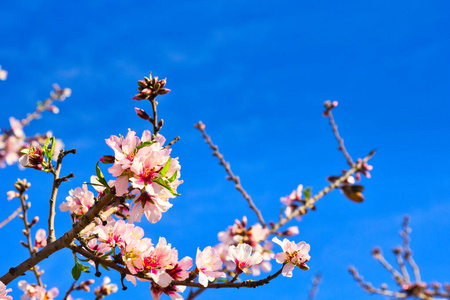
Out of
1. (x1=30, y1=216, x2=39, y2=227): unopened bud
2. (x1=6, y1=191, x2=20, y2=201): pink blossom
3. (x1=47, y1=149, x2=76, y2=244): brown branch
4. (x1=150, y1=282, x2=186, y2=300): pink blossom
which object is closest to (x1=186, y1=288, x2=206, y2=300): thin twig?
(x1=150, y1=282, x2=186, y2=300): pink blossom

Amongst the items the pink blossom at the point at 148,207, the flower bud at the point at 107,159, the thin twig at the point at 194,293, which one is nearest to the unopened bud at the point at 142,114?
the flower bud at the point at 107,159

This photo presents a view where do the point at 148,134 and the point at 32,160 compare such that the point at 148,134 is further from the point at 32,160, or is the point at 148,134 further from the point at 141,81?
the point at 32,160

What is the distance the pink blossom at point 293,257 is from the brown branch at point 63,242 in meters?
0.90

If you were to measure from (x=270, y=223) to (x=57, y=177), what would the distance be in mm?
3399

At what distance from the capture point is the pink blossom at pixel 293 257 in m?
1.93

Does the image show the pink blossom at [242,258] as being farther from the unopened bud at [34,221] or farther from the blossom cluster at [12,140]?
the blossom cluster at [12,140]

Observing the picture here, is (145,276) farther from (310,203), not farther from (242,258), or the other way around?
(310,203)

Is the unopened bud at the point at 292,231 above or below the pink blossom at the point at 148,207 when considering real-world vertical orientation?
above

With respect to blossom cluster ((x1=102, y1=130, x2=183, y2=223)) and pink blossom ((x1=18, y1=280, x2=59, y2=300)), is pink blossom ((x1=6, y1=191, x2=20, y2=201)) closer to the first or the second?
pink blossom ((x1=18, y1=280, x2=59, y2=300))

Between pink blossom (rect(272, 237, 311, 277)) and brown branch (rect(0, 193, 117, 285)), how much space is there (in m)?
0.90

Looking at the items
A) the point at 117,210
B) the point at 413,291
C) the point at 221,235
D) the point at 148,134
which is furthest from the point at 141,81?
the point at 413,291

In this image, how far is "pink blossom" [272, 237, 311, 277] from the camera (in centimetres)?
193

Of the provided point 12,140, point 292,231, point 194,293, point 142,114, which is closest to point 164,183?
point 142,114

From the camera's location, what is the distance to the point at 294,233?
5.40 m
